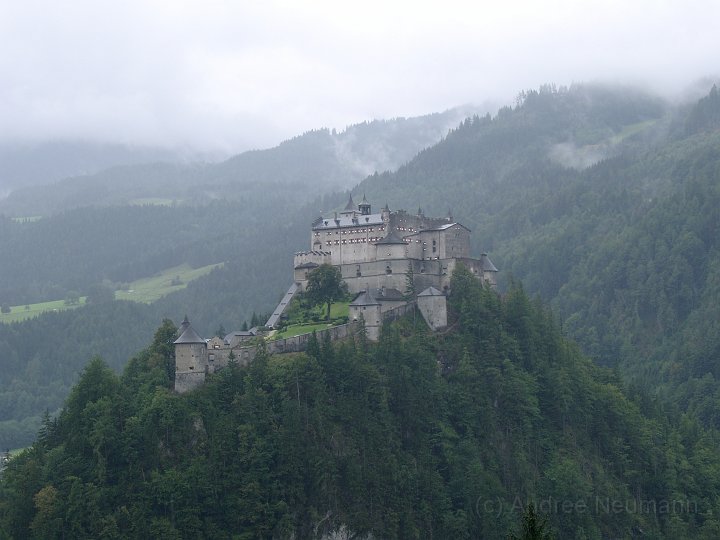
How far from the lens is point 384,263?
12669 centimetres

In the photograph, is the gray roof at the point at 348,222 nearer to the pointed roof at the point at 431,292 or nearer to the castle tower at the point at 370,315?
the pointed roof at the point at 431,292

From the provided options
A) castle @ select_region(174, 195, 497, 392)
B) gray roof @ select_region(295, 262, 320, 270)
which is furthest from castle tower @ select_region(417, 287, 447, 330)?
gray roof @ select_region(295, 262, 320, 270)

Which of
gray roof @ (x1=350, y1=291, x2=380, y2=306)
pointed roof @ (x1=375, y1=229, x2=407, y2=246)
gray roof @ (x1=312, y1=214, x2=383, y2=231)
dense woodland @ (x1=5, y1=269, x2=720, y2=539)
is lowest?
dense woodland @ (x1=5, y1=269, x2=720, y2=539)

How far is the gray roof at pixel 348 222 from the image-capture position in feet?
429

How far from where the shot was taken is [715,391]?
6580 inches

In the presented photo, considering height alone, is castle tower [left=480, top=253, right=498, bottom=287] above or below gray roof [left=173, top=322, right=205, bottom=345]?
above

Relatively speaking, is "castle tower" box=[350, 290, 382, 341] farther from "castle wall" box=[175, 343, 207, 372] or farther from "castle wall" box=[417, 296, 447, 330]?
"castle wall" box=[175, 343, 207, 372]

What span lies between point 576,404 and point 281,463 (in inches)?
1365

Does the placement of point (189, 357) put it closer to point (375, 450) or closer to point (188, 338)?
point (188, 338)

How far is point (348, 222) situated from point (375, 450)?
3278 cm

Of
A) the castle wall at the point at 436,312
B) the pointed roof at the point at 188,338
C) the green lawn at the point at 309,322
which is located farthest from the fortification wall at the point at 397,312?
the pointed roof at the point at 188,338

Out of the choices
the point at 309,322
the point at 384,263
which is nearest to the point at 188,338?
the point at 309,322

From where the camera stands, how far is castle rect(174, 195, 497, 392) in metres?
120

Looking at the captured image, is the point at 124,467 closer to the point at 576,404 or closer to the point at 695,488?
the point at 576,404
